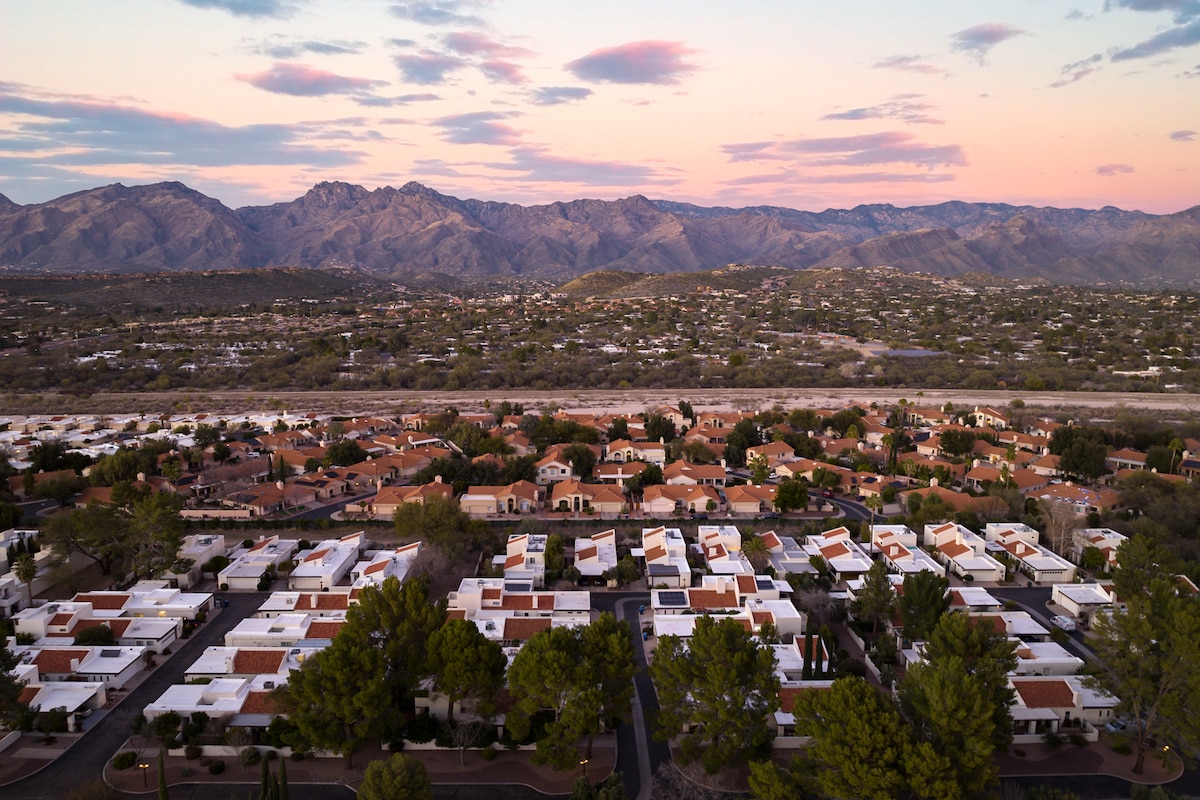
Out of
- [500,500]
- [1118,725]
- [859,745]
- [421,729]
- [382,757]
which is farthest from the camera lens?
[500,500]

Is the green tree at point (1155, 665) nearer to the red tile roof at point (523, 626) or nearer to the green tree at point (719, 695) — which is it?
the green tree at point (719, 695)

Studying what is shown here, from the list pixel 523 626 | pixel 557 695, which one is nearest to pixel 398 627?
pixel 557 695

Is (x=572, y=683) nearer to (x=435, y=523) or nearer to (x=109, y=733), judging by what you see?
(x=109, y=733)

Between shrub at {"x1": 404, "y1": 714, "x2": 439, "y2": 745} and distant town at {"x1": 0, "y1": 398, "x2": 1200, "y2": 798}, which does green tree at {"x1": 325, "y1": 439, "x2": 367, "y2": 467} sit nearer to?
distant town at {"x1": 0, "y1": 398, "x2": 1200, "y2": 798}

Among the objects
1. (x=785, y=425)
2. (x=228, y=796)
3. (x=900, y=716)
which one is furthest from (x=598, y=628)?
(x=785, y=425)

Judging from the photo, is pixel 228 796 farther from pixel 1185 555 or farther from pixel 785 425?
pixel 785 425

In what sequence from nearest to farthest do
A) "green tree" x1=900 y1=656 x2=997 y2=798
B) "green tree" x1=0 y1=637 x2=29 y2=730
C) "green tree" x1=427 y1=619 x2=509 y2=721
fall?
"green tree" x1=900 y1=656 x2=997 y2=798, "green tree" x1=0 y1=637 x2=29 y2=730, "green tree" x1=427 y1=619 x2=509 y2=721

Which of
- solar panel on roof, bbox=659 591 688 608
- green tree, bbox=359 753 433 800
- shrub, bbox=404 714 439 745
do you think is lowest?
shrub, bbox=404 714 439 745

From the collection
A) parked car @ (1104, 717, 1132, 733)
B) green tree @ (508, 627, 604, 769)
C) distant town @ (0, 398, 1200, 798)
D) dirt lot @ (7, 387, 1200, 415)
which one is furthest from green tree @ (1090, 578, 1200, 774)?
dirt lot @ (7, 387, 1200, 415)
